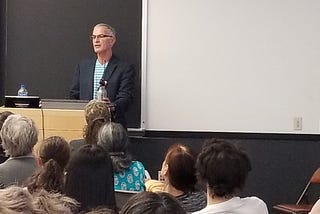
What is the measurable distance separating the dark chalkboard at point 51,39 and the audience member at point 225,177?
3569 millimetres

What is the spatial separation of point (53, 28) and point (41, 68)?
43 centimetres

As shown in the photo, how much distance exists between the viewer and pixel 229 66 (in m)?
6.54

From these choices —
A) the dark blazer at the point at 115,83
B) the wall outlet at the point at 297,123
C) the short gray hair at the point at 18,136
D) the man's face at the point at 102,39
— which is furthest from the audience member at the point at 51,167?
the wall outlet at the point at 297,123

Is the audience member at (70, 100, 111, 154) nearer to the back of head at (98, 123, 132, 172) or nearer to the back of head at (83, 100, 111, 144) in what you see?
the back of head at (83, 100, 111, 144)

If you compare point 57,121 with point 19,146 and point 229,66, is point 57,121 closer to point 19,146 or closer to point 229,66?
point 19,146

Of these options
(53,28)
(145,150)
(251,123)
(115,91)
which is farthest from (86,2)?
(251,123)

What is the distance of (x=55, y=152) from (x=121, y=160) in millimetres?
584

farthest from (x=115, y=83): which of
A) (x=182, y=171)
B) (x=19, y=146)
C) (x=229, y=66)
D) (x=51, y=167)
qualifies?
(x=51, y=167)

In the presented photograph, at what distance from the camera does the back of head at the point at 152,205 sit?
5.74 ft

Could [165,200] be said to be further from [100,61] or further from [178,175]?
[100,61]

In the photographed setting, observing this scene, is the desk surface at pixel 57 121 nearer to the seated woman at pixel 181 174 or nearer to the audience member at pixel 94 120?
the audience member at pixel 94 120

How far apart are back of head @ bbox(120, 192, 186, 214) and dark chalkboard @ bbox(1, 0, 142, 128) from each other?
4.75 metres

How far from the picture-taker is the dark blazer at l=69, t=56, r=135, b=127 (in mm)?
6168

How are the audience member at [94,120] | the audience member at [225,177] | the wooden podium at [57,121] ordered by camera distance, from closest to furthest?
the audience member at [225,177] < the audience member at [94,120] < the wooden podium at [57,121]
